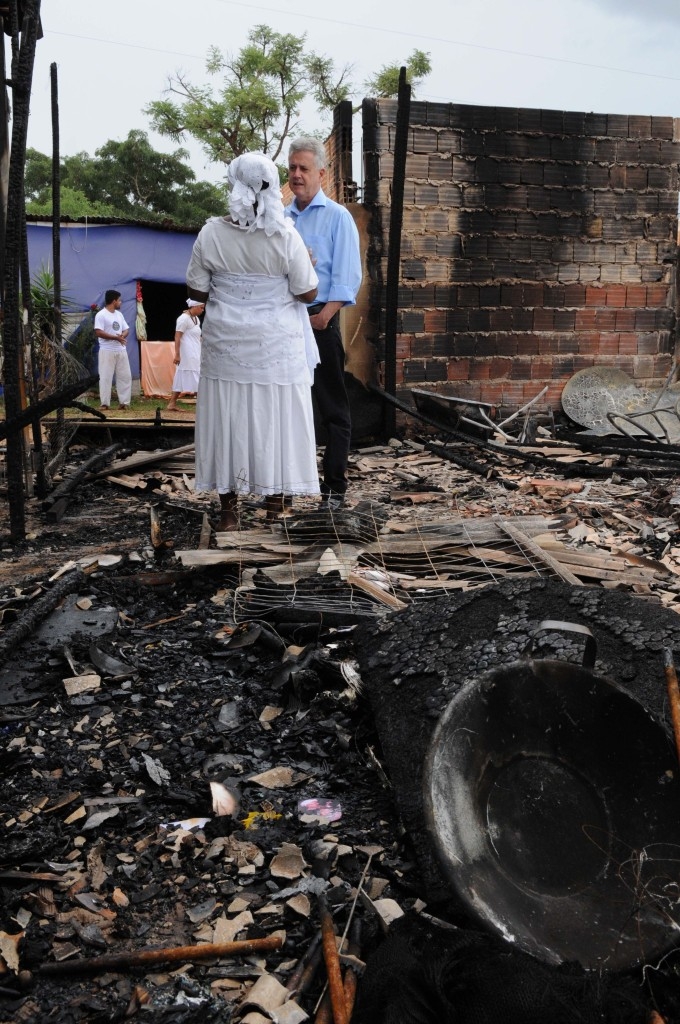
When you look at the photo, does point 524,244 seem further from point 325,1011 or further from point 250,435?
point 325,1011

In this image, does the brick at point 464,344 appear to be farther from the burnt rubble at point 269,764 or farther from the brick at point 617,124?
the burnt rubble at point 269,764

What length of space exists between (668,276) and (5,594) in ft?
28.5

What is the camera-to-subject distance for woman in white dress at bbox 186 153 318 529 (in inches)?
198

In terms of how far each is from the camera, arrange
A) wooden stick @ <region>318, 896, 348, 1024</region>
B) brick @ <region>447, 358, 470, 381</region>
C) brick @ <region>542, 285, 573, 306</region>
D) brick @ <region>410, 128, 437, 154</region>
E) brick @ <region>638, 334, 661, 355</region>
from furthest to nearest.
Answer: brick @ <region>638, 334, 661, 355</region> < brick @ <region>542, 285, 573, 306</region> < brick @ <region>447, 358, 470, 381</region> < brick @ <region>410, 128, 437, 154</region> < wooden stick @ <region>318, 896, 348, 1024</region>

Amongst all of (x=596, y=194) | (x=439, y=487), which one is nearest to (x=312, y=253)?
(x=439, y=487)

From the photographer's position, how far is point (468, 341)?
31.7 feet

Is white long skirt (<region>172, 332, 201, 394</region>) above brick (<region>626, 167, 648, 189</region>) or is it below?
below

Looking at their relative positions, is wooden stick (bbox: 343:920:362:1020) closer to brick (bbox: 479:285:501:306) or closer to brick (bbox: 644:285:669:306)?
brick (bbox: 479:285:501:306)

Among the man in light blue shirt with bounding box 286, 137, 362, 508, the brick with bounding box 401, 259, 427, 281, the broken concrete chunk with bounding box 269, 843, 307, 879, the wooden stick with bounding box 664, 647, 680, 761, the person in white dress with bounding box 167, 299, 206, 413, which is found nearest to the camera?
the wooden stick with bounding box 664, 647, 680, 761

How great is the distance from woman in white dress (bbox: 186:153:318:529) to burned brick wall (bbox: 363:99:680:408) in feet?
14.1

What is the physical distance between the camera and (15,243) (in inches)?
218

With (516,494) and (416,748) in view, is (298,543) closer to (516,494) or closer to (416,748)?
(416,748)

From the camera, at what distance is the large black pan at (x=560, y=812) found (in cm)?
196

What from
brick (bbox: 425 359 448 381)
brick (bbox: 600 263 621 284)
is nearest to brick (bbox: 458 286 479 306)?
brick (bbox: 425 359 448 381)
